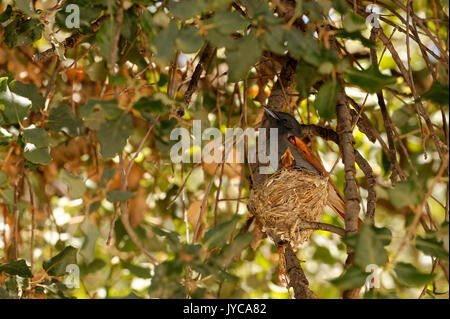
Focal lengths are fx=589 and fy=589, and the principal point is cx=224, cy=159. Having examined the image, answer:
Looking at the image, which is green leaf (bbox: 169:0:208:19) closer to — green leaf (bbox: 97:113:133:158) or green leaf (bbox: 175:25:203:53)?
green leaf (bbox: 175:25:203:53)

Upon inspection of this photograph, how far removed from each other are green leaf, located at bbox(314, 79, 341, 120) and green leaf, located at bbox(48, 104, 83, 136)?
3.40 feet

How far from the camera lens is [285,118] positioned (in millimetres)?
3746

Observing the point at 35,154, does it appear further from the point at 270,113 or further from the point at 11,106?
the point at 270,113

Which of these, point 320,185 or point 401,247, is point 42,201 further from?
point 401,247

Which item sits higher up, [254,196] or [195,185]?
[195,185]

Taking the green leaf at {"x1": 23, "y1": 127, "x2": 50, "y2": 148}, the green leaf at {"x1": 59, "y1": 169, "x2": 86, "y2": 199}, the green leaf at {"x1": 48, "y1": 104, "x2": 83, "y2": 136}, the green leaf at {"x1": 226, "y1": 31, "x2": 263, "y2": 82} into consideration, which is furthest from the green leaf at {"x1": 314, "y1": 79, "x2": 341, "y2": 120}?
the green leaf at {"x1": 23, "y1": 127, "x2": 50, "y2": 148}

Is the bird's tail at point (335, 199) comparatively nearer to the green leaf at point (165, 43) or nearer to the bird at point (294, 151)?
the bird at point (294, 151)

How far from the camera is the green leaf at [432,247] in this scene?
1880 mm

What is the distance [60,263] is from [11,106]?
28.3 inches

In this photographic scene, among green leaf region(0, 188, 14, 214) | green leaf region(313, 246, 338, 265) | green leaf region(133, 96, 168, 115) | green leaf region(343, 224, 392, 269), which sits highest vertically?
green leaf region(313, 246, 338, 265)

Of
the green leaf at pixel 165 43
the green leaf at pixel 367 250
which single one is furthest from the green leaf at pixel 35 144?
the green leaf at pixel 367 250

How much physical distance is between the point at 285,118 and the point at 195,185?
4.27 ft

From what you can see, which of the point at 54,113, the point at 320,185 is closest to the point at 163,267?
the point at 54,113

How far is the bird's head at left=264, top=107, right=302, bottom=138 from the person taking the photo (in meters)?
3.70
